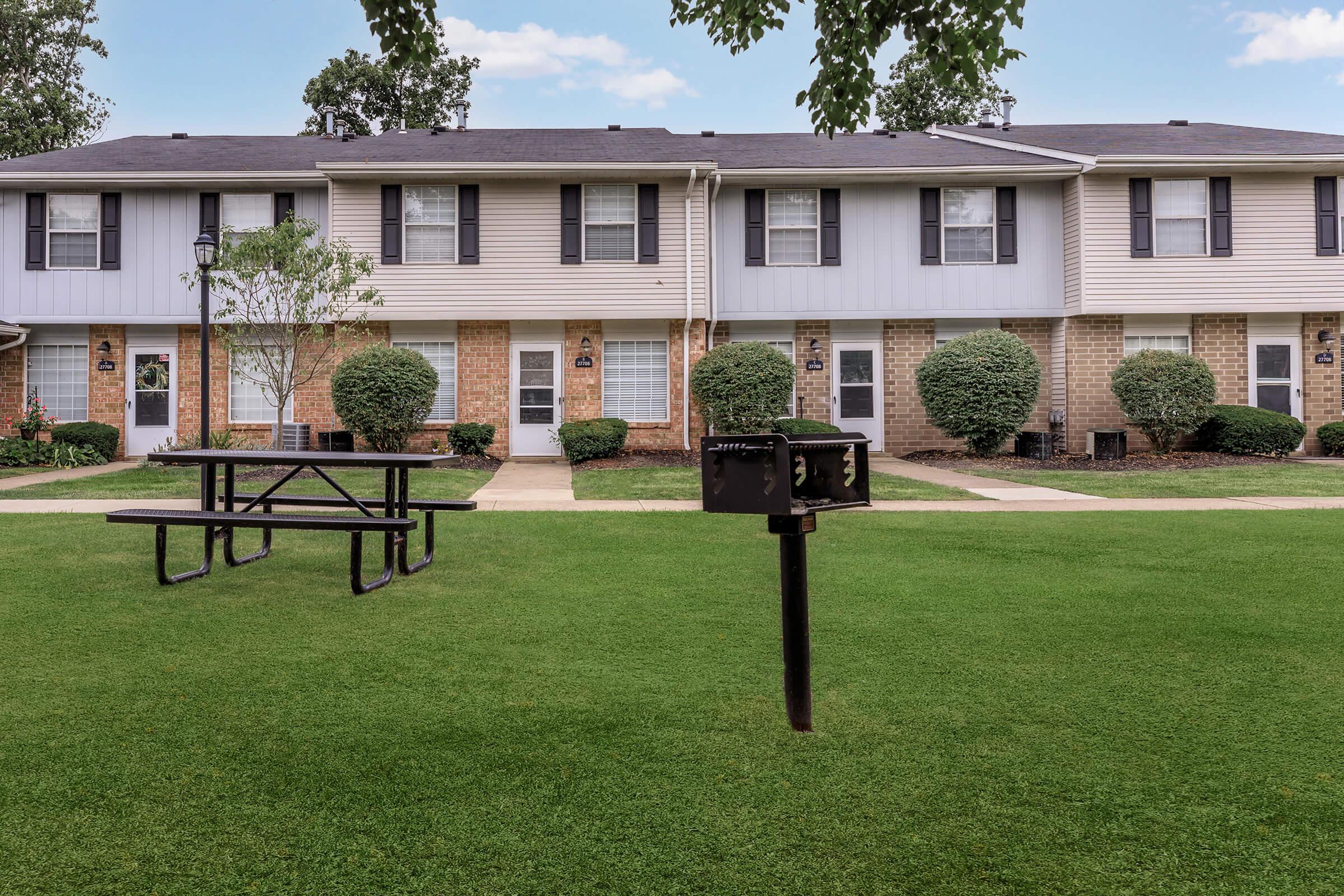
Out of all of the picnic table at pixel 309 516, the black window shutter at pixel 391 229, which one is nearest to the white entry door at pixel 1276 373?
the black window shutter at pixel 391 229

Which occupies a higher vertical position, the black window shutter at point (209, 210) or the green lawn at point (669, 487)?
the black window shutter at point (209, 210)

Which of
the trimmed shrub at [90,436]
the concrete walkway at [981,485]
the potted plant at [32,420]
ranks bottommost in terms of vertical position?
the concrete walkway at [981,485]

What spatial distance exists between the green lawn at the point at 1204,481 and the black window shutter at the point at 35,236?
1722 centimetres

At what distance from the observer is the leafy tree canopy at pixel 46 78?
90.3 feet

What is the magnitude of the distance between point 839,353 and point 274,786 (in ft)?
50.7

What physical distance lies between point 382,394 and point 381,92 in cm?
2192

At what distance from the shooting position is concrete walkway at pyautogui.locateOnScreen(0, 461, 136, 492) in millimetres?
11781

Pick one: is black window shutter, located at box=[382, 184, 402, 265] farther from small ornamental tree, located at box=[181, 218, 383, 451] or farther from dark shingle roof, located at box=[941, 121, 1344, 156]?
dark shingle roof, located at box=[941, 121, 1344, 156]

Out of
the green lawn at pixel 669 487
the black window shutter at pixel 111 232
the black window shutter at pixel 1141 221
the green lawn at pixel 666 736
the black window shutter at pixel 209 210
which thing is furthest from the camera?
the black window shutter at pixel 209 210

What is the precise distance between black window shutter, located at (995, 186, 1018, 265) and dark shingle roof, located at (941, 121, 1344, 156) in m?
1.46

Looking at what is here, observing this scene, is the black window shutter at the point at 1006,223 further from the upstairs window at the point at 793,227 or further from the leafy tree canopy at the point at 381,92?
the leafy tree canopy at the point at 381,92

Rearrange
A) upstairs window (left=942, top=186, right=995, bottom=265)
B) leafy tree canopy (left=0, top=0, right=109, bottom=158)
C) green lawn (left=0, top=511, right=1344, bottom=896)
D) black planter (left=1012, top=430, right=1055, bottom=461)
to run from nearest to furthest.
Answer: green lawn (left=0, top=511, right=1344, bottom=896) → black planter (left=1012, top=430, right=1055, bottom=461) → upstairs window (left=942, top=186, right=995, bottom=265) → leafy tree canopy (left=0, top=0, right=109, bottom=158)

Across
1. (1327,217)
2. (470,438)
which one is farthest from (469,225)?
(1327,217)

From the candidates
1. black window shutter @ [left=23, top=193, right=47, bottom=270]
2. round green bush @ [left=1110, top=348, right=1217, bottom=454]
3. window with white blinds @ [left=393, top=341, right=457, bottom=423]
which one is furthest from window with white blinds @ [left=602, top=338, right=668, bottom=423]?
black window shutter @ [left=23, top=193, right=47, bottom=270]
